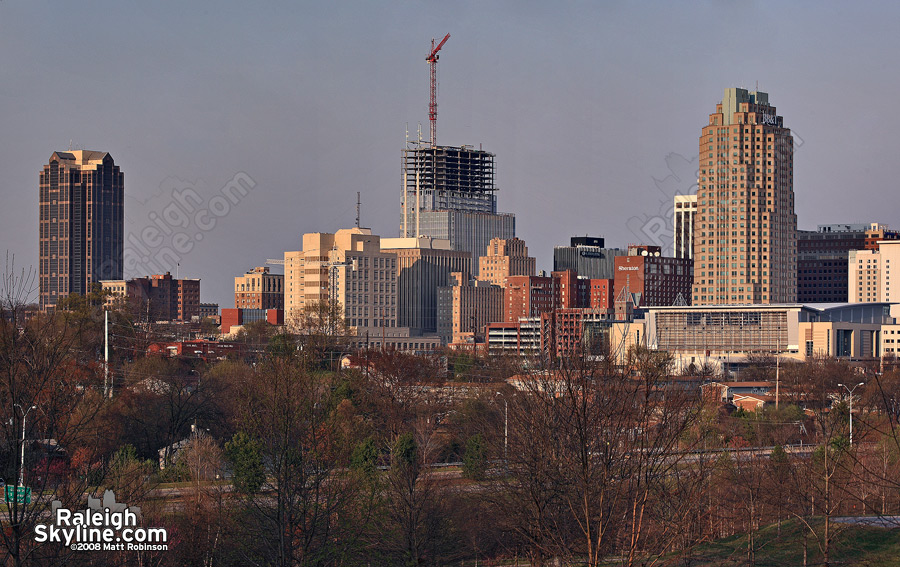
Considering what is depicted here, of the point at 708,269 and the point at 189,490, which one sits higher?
the point at 708,269

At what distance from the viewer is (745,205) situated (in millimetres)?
159750

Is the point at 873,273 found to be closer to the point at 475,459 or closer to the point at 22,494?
the point at 475,459

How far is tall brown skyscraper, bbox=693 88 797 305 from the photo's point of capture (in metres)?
159

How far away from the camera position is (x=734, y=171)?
15950 cm

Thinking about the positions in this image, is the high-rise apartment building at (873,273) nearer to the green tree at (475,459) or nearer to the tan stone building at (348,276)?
the tan stone building at (348,276)

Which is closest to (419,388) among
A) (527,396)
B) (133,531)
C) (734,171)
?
(527,396)

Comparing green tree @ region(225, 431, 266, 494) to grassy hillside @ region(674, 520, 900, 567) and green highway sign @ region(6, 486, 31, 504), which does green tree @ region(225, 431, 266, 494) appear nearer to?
green highway sign @ region(6, 486, 31, 504)

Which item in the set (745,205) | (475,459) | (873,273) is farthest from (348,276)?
(475,459)

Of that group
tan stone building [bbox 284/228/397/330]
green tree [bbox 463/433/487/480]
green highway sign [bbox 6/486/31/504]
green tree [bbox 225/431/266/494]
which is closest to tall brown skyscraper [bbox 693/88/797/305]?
tan stone building [bbox 284/228/397/330]

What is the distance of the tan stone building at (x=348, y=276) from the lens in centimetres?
17900

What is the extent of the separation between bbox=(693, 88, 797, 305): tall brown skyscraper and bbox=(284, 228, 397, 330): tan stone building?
5126 cm

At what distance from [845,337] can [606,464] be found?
133665 millimetres

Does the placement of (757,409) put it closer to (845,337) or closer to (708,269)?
(845,337)

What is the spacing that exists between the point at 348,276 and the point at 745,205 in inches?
2480
